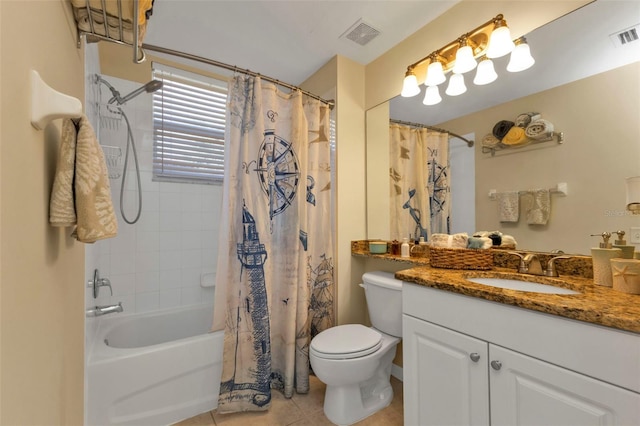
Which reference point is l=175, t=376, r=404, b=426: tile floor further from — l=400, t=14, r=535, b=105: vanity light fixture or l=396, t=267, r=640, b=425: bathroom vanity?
l=400, t=14, r=535, b=105: vanity light fixture

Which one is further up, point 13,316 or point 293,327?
point 13,316

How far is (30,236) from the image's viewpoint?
1.71 feet

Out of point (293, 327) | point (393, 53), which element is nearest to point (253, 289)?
point (293, 327)

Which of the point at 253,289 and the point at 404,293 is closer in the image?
the point at 404,293

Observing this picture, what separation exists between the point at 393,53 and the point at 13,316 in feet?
7.57

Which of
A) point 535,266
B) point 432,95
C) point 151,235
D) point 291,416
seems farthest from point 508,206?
point 151,235

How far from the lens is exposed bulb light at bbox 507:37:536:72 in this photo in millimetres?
1365

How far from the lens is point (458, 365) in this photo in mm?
1048

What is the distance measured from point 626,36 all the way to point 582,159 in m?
0.51

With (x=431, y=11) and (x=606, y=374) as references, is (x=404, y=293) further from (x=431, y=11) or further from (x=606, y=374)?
(x=431, y=11)

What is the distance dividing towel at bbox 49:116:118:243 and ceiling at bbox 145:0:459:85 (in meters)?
1.39

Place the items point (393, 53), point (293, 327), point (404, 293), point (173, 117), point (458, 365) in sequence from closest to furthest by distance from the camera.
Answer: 1. point (458, 365)
2. point (404, 293)
3. point (293, 327)
4. point (393, 53)
5. point (173, 117)

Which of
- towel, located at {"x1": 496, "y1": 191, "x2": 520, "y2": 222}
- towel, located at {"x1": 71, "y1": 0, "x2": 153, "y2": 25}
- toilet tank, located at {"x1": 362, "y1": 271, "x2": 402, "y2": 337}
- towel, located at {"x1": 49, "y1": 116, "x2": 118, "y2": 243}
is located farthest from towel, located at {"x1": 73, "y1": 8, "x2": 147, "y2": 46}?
towel, located at {"x1": 496, "y1": 191, "x2": 520, "y2": 222}

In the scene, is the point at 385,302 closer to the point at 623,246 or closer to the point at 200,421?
the point at 623,246
